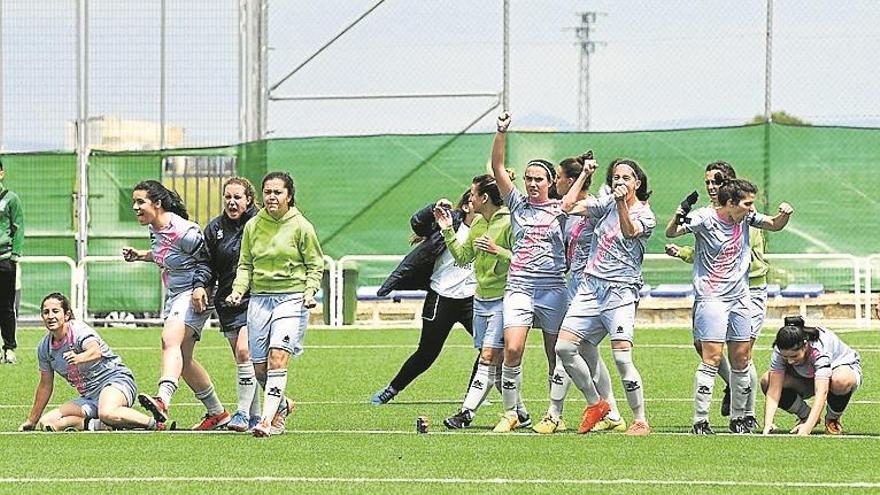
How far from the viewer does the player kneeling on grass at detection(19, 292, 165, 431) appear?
12078 mm

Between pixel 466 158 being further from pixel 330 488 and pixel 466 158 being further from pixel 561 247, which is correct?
pixel 330 488

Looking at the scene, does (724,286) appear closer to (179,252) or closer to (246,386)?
(246,386)

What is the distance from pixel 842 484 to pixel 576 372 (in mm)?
2807

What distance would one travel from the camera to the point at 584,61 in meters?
28.4

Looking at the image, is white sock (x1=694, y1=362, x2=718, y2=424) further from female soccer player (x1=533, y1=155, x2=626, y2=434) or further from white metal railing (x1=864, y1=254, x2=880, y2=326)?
white metal railing (x1=864, y1=254, x2=880, y2=326)

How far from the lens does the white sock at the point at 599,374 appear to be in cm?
1203

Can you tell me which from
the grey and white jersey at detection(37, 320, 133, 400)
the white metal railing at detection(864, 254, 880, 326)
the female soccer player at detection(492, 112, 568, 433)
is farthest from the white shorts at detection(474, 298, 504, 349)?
the white metal railing at detection(864, 254, 880, 326)

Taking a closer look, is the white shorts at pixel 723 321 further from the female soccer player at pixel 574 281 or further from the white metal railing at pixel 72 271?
the white metal railing at pixel 72 271

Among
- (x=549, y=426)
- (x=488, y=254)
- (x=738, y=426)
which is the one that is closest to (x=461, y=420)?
(x=549, y=426)

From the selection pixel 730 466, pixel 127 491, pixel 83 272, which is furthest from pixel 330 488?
pixel 83 272

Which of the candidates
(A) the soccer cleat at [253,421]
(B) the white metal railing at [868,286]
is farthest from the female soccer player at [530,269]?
(B) the white metal railing at [868,286]

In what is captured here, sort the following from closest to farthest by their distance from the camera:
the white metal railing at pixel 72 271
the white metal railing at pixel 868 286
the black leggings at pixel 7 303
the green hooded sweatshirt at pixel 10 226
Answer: the green hooded sweatshirt at pixel 10 226 < the black leggings at pixel 7 303 < the white metal railing at pixel 868 286 < the white metal railing at pixel 72 271

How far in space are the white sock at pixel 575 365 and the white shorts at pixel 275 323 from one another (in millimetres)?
1697

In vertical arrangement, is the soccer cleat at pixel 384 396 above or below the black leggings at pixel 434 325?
below
